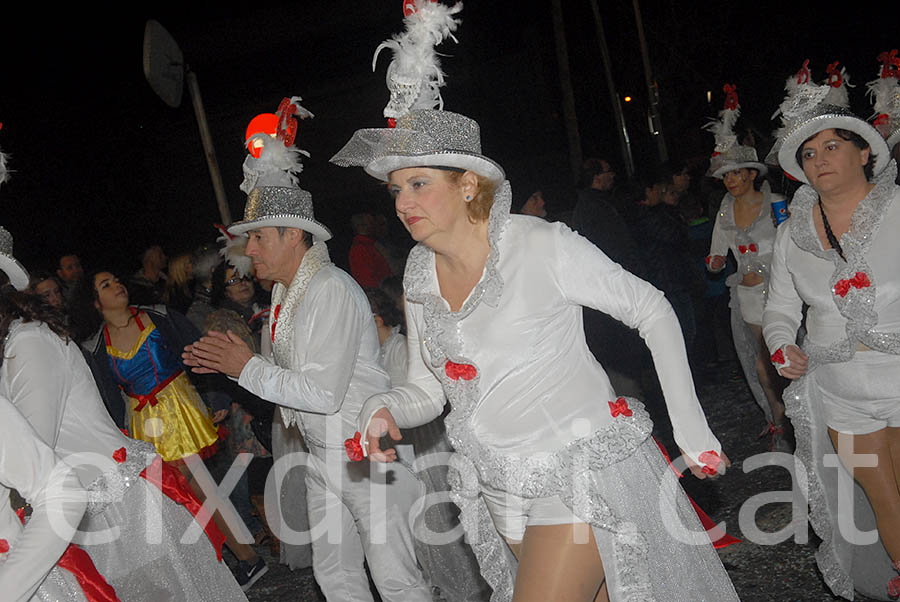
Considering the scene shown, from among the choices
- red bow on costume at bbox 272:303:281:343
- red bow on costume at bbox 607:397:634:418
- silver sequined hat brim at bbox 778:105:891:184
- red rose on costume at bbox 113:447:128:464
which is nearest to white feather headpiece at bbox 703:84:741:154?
silver sequined hat brim at bbox 778:105:891:184

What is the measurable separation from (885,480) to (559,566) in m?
1.84

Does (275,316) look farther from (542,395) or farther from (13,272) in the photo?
(542,395)

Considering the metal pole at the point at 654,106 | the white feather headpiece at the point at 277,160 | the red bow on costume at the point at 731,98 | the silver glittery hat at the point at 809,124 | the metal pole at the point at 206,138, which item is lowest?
the silver glittery hat at the point at 809,124

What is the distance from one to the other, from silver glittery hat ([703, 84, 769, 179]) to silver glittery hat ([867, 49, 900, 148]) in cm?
142

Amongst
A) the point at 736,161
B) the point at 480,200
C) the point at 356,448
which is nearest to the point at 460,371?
the point at 356,448

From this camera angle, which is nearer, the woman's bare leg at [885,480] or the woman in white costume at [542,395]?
the woman in white costume at [542,395]

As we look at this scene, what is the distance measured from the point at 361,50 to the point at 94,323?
1182cm

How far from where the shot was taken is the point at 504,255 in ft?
10.1

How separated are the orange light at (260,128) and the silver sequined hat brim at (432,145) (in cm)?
175

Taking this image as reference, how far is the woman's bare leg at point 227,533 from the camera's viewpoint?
20.5 ft

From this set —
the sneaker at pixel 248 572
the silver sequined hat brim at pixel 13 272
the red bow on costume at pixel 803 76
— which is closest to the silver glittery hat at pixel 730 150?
the red bow on costume at pixel 803 76

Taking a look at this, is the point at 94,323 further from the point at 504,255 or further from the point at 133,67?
the point at 133,67

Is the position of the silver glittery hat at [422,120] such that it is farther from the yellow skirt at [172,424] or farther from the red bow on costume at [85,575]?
the yellow skirt at [172,424]

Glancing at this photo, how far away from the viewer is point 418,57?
3.15m
